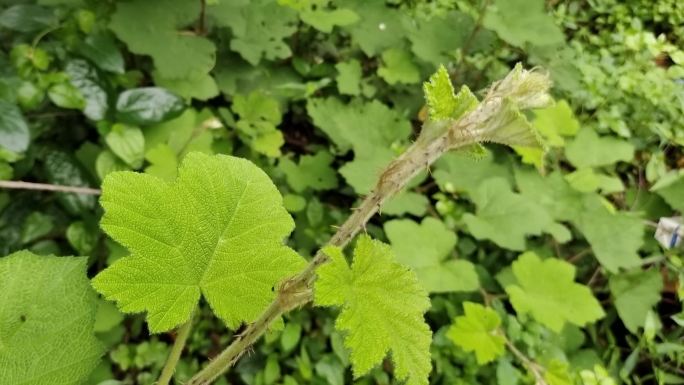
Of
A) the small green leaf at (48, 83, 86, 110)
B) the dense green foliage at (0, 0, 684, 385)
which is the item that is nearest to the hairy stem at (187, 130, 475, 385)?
the dense green foliage at (0, 0, 684, 385)

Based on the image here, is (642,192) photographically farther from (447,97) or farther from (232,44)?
(447,97)

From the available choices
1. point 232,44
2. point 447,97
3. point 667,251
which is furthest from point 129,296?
point 667,251

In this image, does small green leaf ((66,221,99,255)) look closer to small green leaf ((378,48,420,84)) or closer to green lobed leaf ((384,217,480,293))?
green lobed leaf ((384,217,480,293))

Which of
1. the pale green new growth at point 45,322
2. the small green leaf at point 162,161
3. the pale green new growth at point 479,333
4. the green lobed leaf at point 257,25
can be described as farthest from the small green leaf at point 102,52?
the pale green new growth at point 479,333

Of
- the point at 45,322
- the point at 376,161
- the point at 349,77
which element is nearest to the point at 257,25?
the point at 349,77

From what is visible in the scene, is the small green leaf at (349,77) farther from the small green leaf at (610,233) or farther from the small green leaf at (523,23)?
the small green leaf at (610,233)

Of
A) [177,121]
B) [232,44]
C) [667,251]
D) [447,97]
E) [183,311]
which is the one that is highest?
[447,97]
